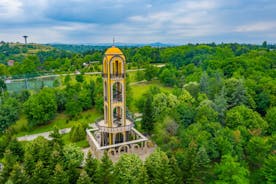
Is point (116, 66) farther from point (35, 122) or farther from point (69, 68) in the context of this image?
point (69, 68)

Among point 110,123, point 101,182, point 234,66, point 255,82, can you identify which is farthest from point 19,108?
point 234,66

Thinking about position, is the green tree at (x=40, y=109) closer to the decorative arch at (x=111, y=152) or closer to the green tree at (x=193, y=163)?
the decorative arch at (x=111, y=152)

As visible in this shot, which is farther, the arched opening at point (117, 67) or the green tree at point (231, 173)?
the arched opening at point (117, 67)

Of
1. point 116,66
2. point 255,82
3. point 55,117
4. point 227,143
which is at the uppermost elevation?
point 116,66

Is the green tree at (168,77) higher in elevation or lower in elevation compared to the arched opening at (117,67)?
lower

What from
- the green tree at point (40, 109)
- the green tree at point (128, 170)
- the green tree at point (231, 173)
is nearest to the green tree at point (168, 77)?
the green tree at point (40, 109)

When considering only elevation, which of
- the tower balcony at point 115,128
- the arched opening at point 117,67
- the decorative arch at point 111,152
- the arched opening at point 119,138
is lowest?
the decorative arch at point 111,152

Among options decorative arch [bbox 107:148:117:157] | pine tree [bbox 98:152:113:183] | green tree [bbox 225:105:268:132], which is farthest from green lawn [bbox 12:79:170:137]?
green tree [bbox 225:105:268:132]

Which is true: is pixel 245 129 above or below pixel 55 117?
above
